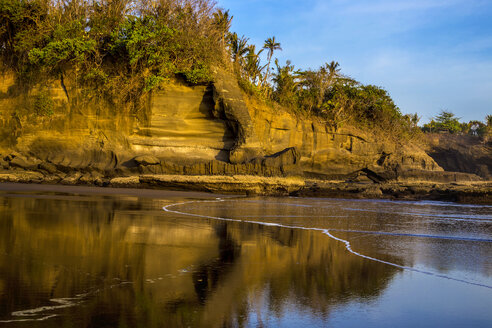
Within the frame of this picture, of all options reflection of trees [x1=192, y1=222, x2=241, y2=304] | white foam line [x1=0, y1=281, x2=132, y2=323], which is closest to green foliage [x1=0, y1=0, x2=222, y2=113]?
reflection of trees [x1=192, y1=222, x2=241, y2=304]

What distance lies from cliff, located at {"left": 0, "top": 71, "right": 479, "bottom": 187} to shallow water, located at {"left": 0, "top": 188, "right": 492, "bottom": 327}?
12.6 m

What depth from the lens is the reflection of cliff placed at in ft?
11.1

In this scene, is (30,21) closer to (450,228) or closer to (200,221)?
(200,221)

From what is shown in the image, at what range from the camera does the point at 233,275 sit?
458 cm

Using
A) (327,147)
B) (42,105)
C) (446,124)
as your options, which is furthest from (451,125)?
(42,105)

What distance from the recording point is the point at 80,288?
12.5 ft

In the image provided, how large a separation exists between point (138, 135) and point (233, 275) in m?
19.1

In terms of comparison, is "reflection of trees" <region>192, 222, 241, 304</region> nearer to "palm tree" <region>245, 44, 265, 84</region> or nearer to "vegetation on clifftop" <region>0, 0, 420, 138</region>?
"vegetation on clifftop" <region>0, 0, 420, 138</region>

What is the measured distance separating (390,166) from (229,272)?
91.2ft

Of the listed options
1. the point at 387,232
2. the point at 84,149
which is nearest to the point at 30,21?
the point at 84,149

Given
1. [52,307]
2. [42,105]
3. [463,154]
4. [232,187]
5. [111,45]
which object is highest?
[111,45]

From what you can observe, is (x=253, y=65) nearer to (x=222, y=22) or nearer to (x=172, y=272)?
(x=222, y=22)

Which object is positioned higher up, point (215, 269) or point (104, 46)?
point (104, 46)

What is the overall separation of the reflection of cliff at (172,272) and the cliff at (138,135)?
13166 millimetres
